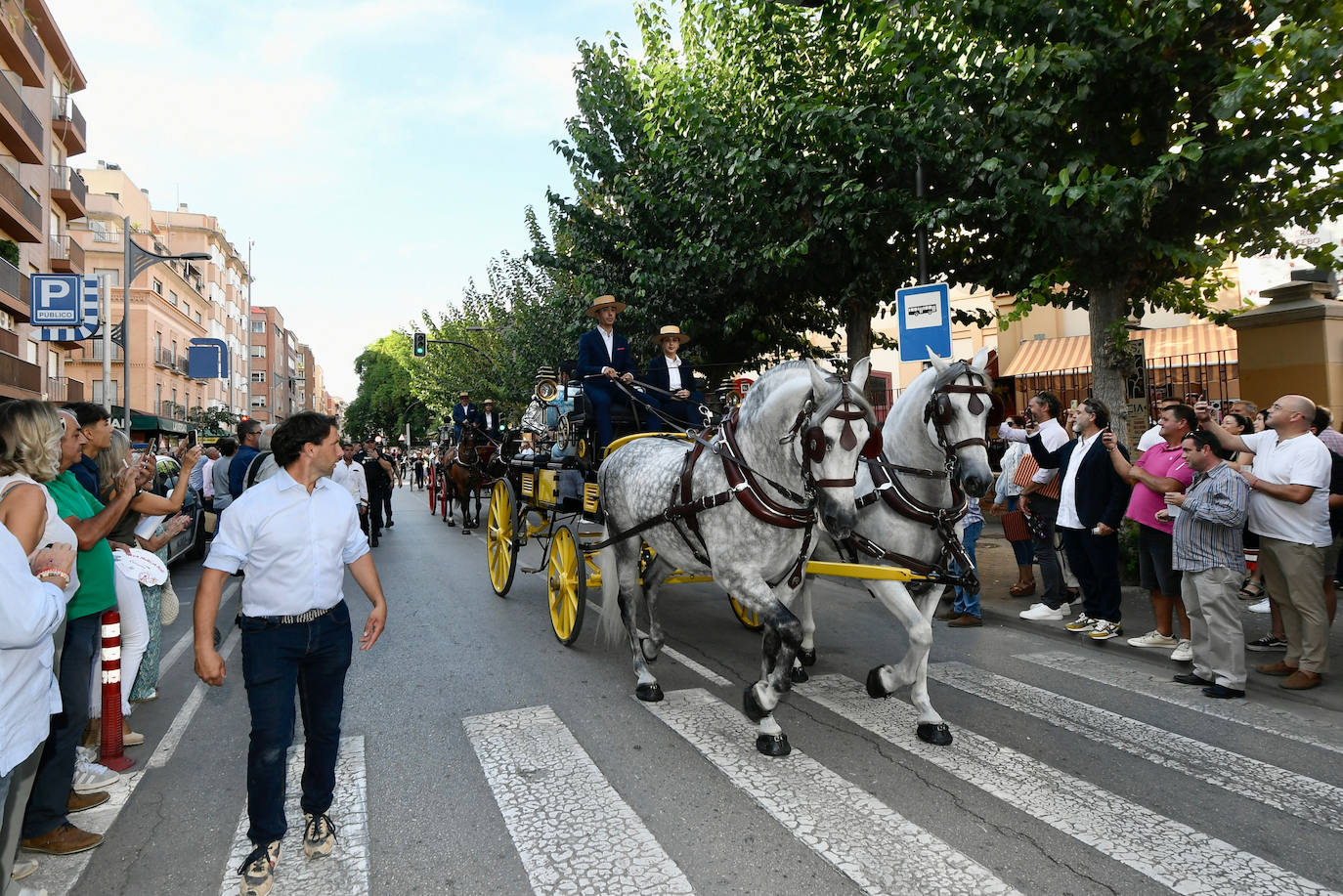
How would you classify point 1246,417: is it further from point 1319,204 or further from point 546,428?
point 546,428

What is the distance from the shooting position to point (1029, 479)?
26.9ft

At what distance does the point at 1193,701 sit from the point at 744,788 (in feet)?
10.9

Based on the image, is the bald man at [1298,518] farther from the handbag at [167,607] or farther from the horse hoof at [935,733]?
the handbag at [167,607]

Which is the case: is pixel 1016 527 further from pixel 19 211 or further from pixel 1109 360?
pixel 19 211

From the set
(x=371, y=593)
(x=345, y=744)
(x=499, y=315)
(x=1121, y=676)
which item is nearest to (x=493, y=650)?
(x=345, y=744)

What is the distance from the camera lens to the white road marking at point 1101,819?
313 cm

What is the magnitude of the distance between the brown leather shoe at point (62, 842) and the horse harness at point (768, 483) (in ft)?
10.4

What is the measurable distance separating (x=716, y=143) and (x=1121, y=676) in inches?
349

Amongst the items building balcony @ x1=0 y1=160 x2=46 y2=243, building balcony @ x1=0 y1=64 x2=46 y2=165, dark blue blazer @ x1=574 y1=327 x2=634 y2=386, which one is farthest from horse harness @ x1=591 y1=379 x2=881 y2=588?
building balcony @ x1=0 y1=64 x2=46 y2=165

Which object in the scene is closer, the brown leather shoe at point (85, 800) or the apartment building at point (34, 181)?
the brown leather shoe at point (85, 800)

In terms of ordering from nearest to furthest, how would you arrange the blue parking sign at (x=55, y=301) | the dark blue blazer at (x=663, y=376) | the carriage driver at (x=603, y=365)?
1. the carriage driver at (x=603, y=365)
2. the dark blue blazer at (x=663, y=376)
3. the blue parking sign at (x=55, y=301)

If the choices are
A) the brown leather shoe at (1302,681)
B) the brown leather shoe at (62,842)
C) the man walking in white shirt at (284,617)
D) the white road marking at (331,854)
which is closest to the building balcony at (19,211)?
the brown leather shoe at (62,842)

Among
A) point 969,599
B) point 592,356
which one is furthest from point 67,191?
point 969,599

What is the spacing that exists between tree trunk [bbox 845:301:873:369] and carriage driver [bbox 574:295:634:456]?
6.56 meters
